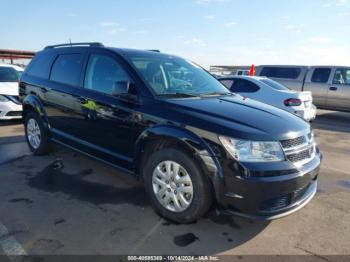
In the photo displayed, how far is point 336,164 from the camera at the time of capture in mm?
5844

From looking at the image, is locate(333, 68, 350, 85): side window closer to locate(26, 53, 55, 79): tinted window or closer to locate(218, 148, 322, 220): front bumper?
locate(218, 148, 322, 220): front bumper

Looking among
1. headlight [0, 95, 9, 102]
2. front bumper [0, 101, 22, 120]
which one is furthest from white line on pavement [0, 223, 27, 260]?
headlight [0, 95, 9, 102]

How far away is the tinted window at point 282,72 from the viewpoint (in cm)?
1272

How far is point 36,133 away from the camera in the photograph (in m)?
5.65

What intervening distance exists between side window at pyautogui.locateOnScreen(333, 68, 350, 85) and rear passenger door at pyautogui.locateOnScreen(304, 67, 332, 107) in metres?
0.24

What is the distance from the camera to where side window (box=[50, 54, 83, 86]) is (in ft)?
15.1

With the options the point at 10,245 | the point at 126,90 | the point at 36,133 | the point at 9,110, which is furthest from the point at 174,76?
the point at 9,110

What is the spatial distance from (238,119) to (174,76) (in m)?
1.34

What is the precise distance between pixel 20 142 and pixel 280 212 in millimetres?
5514

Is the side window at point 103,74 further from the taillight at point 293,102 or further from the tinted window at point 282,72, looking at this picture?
the tinted window at point 282,72

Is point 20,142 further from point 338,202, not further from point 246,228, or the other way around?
point 338,202

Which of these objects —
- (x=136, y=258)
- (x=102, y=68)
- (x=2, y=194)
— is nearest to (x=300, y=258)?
(x=136, y=258)

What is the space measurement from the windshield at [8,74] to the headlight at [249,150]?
823cm

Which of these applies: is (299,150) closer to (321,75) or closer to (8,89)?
(8,89)
